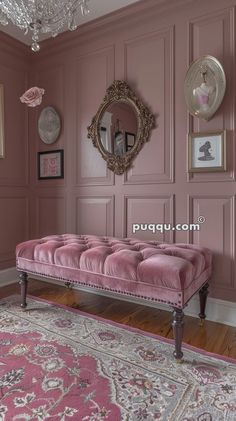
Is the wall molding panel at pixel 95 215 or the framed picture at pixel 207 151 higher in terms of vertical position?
the framed picture at pixel 207 151

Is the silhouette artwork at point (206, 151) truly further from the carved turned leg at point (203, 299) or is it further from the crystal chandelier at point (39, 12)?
the crystal chandelier at point (39, 12)

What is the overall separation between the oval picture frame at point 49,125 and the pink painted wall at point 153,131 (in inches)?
3.2

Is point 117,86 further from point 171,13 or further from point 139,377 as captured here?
point 139,377

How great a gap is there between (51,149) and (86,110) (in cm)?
67

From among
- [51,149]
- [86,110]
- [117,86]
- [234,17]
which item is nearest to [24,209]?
[51,149]

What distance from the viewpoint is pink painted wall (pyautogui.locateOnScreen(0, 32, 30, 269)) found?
11.1 ft

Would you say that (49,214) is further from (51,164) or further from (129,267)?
(129,267)

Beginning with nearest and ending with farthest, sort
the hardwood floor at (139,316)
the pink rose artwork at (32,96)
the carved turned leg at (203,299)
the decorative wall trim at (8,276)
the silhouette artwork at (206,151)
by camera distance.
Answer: the hardwood floor at (139,316)
the carved turned leg at (203,299)
the silhouette artwork at (206,151)
the pink rose artwork at (32,96)
the decorative wall trim at (8,276)

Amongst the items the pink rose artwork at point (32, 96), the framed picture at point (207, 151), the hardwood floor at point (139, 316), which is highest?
the pink rose artwork at point (32, 96)

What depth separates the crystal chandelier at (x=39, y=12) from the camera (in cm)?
181

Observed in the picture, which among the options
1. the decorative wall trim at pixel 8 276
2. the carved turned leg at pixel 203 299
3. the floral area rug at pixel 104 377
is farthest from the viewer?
the decorative wall trim at pixel 8 276

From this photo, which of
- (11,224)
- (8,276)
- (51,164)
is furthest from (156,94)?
(8,276)

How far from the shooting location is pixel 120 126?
290 cm

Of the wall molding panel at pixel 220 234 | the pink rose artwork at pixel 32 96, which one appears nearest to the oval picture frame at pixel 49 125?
the pink rose artwork at pixel 32 96
